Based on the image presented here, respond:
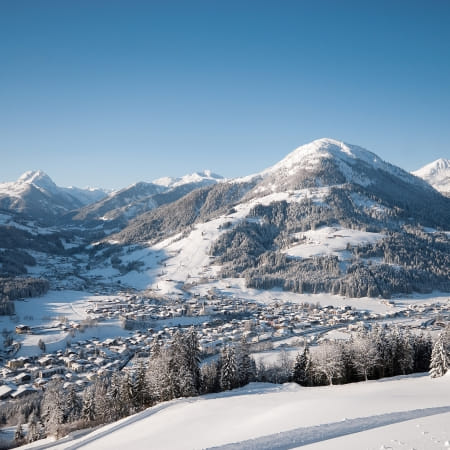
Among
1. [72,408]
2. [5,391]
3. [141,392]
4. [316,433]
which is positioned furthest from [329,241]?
[316,433]

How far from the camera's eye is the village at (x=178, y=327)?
65.0 m

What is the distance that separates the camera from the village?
65.0 metres

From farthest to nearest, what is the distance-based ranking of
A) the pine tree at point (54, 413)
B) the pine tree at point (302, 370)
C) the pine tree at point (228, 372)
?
the pine tree at point (302, 370)
the pine tree at point (228, 372)
the pine tree at point (54, 413)

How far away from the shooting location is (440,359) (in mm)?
40625

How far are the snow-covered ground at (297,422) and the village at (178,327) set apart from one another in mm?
26161

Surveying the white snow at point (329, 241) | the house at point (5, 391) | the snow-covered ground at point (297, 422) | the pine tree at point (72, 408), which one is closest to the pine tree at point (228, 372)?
the snow-covered ground at point (297, 422)

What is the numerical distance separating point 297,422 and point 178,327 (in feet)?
248

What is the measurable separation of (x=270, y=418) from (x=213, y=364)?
2633 cm

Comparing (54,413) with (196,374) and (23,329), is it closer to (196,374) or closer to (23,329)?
(196,374)

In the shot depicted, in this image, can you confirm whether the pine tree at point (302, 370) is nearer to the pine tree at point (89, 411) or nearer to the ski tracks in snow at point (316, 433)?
the pine tree at point (89, 411)

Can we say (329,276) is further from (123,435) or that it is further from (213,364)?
(123,435)

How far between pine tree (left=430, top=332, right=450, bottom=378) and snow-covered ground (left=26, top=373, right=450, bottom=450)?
3.53 m

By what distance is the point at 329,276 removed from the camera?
470ft

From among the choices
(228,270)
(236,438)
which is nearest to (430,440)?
(236,438)
